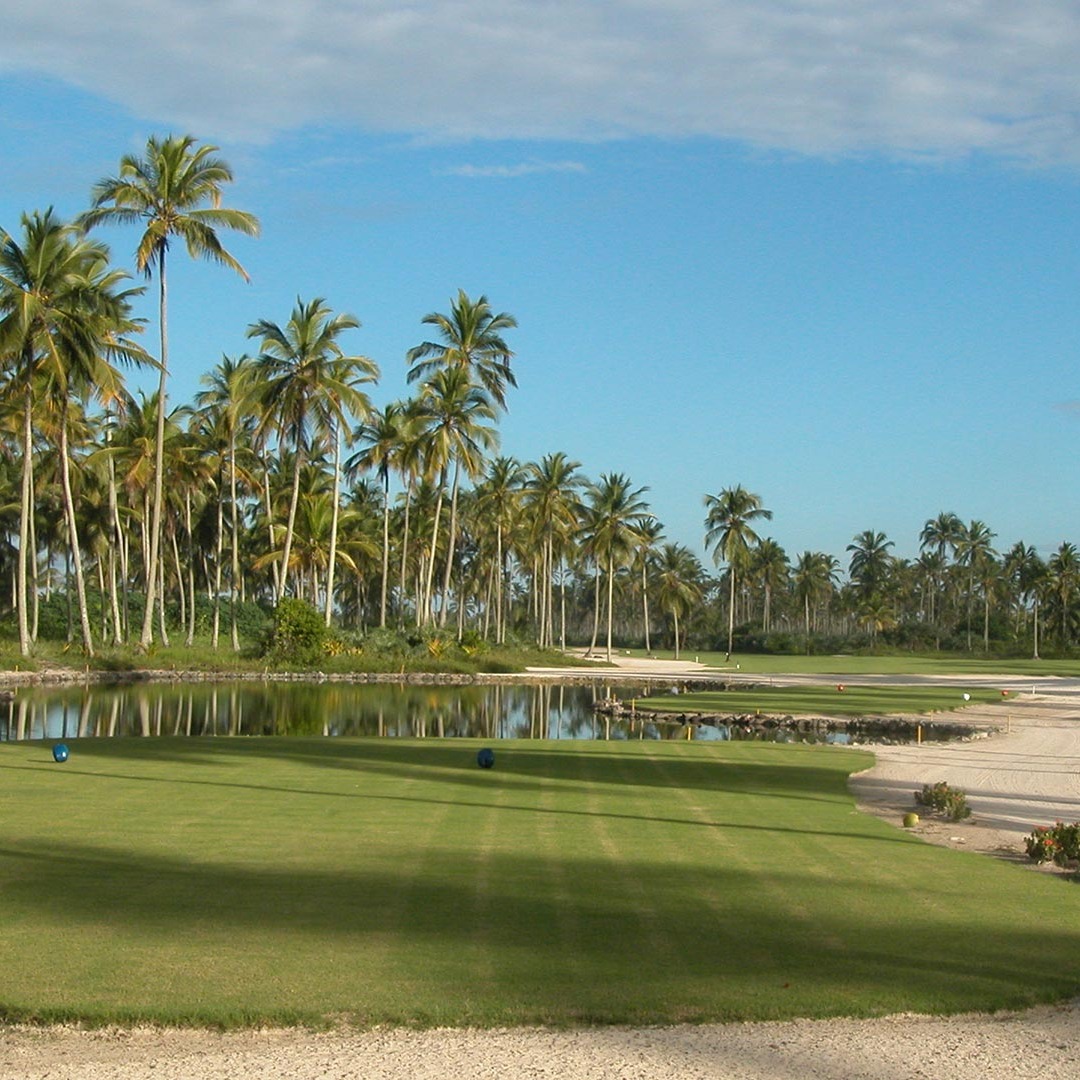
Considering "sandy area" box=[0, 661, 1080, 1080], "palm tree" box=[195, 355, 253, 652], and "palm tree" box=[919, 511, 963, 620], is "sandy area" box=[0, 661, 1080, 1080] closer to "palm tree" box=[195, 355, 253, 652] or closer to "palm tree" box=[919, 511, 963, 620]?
"palm tree" box=[195, 355, 253, 652]

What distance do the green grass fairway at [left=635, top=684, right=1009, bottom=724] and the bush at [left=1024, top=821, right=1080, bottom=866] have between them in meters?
26.0

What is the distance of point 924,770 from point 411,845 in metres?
14.9

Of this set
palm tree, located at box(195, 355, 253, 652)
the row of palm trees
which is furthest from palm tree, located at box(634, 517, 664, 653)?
palm tree, located at box(195, 355, 253, 652)

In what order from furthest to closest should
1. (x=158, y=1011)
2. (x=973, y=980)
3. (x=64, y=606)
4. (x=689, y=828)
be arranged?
(x=64, y=606) < (x=689, y=828) < (x=973, y=980) < (x=158, y=1011)

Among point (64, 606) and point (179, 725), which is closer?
point (179, 725)

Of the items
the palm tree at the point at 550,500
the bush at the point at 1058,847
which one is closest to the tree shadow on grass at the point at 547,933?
the bush at the point at 1058,847

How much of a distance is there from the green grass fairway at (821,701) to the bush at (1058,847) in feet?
85.4

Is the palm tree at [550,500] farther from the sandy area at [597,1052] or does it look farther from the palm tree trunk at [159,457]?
the sandy area at [597,1052]

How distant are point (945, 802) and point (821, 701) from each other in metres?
29.8

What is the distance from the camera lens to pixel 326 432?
63.5 m

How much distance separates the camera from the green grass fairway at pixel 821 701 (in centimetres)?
4384

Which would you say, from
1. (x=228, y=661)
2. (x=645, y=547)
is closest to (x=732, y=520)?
(x=645, y=547)

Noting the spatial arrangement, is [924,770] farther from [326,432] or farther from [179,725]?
[326,432]

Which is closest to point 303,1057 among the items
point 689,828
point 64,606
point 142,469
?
point 689,828
